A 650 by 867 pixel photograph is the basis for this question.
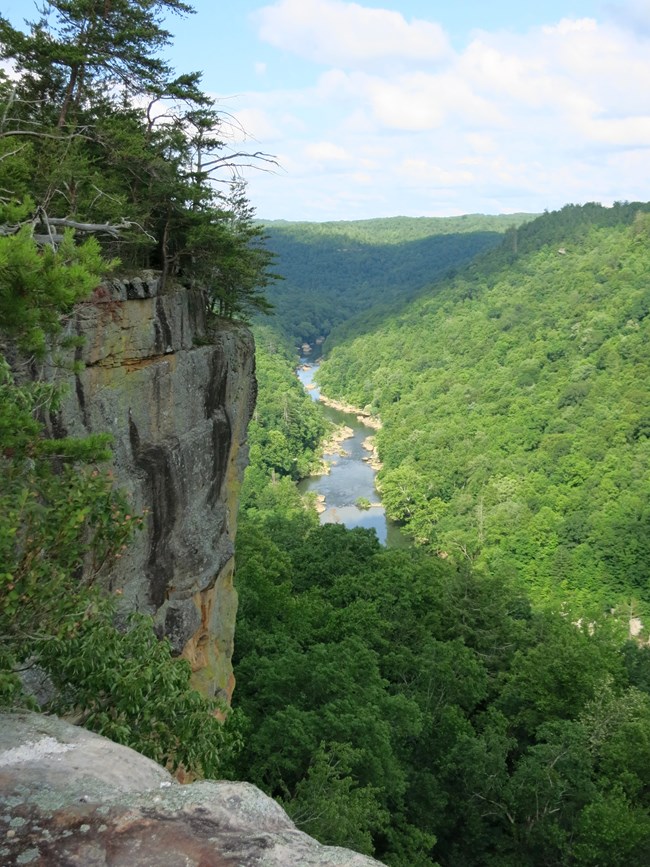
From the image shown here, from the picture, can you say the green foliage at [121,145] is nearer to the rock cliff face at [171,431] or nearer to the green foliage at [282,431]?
the rock cliff face at [171,431]

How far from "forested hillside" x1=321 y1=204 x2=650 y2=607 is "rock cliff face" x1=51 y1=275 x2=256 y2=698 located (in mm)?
20449

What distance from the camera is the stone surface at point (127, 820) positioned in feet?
13.2

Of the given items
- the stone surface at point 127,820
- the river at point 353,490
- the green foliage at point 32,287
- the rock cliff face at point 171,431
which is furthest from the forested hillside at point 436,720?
the river at point 353,490

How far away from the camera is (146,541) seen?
37.0 ft

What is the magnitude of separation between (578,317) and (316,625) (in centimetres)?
7801

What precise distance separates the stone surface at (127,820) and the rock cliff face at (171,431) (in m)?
4.20

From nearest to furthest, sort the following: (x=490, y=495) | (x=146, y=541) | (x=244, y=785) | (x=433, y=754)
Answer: (x=244, y=785)
(x=146, y=541)
(x=433, y=754)
(x=490, y=495)

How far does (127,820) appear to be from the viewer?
14.0ft

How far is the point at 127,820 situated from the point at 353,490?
196ft

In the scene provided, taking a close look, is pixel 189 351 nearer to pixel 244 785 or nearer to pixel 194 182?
pixel 194 182

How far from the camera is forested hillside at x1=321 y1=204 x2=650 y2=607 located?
48.5 m

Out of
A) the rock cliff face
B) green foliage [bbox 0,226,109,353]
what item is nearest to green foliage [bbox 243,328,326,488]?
the rock cliff face

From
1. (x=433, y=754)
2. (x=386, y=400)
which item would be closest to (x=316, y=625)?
(x=433, y=754)

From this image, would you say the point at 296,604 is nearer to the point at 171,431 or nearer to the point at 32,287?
the point at 171,431
